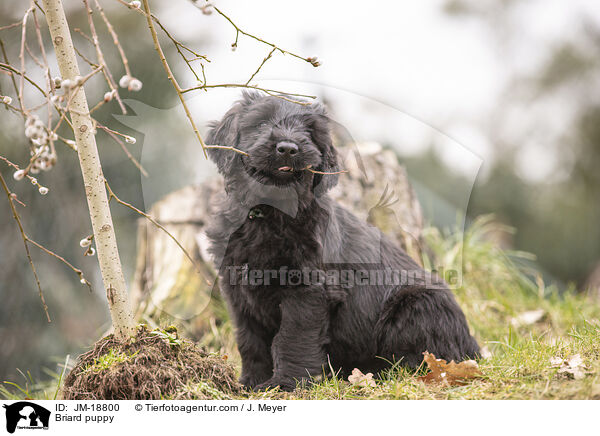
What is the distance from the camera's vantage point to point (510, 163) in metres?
6.57

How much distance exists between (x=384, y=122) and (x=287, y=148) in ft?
3.16

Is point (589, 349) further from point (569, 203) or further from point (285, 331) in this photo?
point (569, 203)

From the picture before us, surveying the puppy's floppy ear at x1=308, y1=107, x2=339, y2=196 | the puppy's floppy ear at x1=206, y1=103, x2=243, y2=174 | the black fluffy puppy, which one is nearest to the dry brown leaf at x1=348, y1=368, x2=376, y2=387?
the black fluffy puppy

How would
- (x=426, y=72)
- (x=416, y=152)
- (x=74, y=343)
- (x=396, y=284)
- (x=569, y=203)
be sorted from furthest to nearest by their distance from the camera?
(x=569, y=203) < (x=74, y=343) < (x=416, y=152) < (x=426, y=72) < (x=396, y=284)

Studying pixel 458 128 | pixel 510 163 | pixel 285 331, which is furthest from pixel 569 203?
pixel 285 331

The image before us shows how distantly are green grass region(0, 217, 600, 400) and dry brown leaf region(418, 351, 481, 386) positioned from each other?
52mm

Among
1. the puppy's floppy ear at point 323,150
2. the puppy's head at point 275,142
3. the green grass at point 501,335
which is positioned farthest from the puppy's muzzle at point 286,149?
the green grass at point 501,335

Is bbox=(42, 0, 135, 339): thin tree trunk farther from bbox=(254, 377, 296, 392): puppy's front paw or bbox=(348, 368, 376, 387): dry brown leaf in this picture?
bbox=(348, 368, 376, 387): dry brown leaf

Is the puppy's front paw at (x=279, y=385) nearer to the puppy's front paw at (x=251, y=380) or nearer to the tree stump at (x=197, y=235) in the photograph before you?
the puppy's front paw at (x=251, y=380)

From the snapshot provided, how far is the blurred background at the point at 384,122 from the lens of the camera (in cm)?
280

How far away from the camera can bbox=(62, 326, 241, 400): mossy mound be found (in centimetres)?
207

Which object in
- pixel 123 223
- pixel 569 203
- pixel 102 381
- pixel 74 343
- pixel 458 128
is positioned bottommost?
pixel 74 343

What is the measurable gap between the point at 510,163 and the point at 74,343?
549 cm
